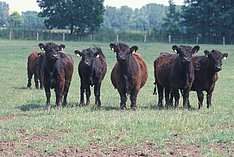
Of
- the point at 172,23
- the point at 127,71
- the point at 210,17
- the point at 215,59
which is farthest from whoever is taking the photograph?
the point at 172,23

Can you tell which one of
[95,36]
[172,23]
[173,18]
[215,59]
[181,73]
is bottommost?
[181,73]

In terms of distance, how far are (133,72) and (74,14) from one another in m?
68.1

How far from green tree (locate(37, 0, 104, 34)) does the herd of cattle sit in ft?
214

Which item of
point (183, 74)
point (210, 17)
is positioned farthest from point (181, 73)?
point (210, 17)

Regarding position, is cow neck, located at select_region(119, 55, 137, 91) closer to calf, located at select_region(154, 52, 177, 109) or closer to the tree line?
calf, located at select_region(154, 52, 177, 109)

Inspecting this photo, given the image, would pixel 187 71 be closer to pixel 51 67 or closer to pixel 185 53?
pixel 185 53

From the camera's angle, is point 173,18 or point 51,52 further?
point 173,18

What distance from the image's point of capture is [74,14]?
3253 inches

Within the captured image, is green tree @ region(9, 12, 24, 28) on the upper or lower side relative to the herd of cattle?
upper

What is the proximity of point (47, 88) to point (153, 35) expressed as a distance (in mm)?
62472

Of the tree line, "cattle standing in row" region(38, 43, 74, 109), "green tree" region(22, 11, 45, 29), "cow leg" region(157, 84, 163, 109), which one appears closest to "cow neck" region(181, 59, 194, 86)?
"cow leg" region(157, 84, 163, 109)

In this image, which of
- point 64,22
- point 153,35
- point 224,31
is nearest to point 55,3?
point 64,22

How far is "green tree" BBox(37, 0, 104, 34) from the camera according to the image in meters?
82.0

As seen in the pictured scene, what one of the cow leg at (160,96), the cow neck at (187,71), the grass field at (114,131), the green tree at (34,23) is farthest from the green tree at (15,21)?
the grass field at (114,131)
